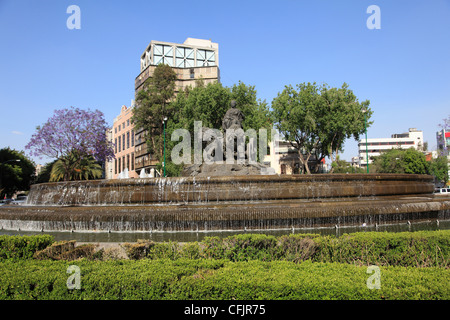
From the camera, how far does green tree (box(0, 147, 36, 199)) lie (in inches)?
1773

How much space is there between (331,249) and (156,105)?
3353 centimetres

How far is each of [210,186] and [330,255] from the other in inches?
354

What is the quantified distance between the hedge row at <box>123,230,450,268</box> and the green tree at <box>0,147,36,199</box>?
44615mm

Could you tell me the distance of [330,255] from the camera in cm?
556

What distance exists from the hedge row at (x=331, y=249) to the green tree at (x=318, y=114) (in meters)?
34.5

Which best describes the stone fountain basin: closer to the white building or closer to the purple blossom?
the purple blossom

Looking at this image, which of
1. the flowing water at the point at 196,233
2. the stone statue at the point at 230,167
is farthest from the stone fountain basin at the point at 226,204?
the stone statue at the point at 230,167

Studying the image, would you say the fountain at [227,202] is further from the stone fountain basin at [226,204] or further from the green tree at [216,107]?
the green tree at [216,107]

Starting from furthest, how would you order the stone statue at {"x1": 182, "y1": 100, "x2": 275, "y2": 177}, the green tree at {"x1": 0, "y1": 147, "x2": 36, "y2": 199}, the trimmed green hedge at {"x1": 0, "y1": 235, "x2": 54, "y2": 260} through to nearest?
1. the green tree at {"x1": 0, "y1": 147, "x2": 36, "y2": 199}
2. the stone statue at {"x1": 182, "y1": 100, "x2": 275, "y2": 177}
3. the trimmed green hedge at {"x1": 0, "y1": 235, "x2": 54, "y2": 260}

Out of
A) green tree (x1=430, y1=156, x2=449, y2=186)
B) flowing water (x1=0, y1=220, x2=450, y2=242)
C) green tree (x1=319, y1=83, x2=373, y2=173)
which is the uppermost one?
green tree (x1=319, y1=83, x2=373, y2=173)

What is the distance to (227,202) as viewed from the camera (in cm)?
1394

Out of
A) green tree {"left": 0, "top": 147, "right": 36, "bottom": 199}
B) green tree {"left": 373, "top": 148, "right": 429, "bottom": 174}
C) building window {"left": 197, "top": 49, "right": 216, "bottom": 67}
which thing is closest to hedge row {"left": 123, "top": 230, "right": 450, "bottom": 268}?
green tree {"left": 0, "top": 147, "right": 36, "bottom": 199}
